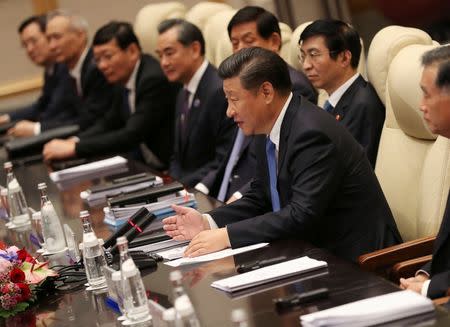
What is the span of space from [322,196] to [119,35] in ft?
11.8

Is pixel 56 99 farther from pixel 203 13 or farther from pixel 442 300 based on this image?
pixel 442 300

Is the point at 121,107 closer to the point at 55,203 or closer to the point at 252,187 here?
the point at 55,203

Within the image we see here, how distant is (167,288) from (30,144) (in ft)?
12.8

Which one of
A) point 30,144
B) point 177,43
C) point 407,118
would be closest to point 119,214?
point 407,118

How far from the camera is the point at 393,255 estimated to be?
337 cm

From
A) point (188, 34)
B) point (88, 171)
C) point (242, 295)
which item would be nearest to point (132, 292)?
point (242, 295)

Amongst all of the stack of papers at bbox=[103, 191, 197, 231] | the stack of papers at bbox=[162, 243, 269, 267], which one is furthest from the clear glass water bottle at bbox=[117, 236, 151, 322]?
the stack of papers at bbox=[103, 191, 197, 231]

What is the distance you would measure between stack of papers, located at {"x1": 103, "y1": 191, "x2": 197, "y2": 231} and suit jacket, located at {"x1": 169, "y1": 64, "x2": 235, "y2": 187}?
4.42 feet

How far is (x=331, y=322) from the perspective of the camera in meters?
2.29

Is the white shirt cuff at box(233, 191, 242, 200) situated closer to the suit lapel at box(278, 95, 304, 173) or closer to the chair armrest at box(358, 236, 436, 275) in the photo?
the suit lapel at box(278, 95, 304, 173)

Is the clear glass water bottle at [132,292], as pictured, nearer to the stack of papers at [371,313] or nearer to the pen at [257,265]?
the pen at [257,265]

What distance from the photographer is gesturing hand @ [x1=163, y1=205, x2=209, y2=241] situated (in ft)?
11.4

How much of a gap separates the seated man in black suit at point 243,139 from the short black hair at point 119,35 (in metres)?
1.57

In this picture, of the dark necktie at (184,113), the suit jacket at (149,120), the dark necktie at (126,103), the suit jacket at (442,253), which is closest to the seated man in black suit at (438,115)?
the suit jacket at (442,253)
